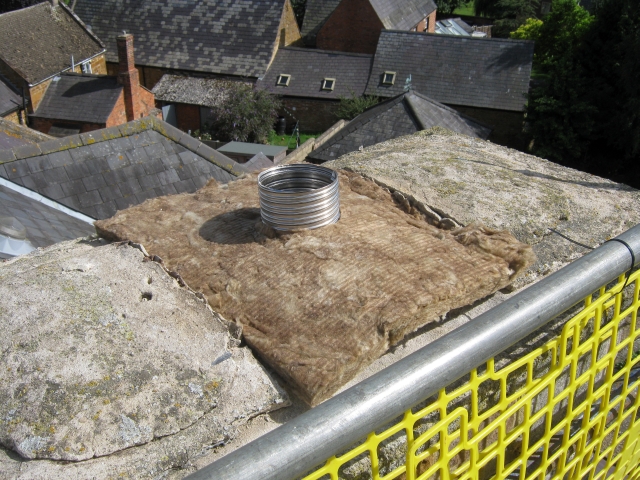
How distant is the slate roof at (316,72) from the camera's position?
2906cm

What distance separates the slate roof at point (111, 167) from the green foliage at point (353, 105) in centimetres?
2014

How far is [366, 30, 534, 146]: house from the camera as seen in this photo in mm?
27062

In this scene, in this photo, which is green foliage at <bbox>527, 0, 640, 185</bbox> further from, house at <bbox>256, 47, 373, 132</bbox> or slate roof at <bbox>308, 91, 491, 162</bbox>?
house at <bbox>256, 47, 373, 132</bbox>

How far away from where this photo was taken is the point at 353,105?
89.7 ft

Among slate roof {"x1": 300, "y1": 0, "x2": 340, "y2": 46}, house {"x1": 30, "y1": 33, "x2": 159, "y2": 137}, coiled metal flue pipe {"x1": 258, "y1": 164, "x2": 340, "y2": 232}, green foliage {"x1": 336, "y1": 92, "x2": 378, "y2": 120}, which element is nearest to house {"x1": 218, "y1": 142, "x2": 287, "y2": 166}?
house {"x1": 30, "y1": 33, "x2": 159, "y2": 137}

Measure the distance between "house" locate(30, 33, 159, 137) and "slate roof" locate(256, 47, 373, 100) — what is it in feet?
24.1

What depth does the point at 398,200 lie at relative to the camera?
366 centimetres

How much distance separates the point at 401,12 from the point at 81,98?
19.7 meters

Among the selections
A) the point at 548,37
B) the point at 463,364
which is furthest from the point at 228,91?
the point at 463,364

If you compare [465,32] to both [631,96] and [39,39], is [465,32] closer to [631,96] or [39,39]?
[631,96]

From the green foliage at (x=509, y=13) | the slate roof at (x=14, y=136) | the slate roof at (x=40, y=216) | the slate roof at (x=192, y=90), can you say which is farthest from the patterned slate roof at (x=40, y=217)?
the green foliage at (x=509, y=13)

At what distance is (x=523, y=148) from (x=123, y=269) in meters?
26.1

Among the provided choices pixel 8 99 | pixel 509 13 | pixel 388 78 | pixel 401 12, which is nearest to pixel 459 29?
pixel 509 13

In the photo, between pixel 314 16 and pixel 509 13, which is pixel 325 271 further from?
pixel 509 13
